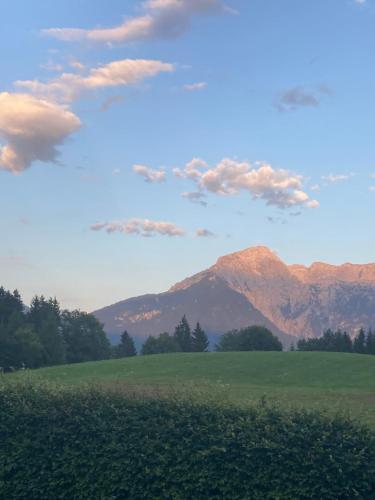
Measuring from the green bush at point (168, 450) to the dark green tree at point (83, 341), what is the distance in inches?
4244

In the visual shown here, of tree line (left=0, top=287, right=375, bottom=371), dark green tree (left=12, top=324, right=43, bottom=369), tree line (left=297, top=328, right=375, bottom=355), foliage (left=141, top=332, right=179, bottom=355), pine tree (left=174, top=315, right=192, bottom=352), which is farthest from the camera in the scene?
pine tree (left=174, top=315, right=192, bottom=352)

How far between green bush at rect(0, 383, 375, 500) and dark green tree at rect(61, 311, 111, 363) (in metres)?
108

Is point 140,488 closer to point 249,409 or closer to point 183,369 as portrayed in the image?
point 249,409

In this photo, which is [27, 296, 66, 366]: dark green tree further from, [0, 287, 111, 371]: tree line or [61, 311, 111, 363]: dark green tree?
[61, 311, 111, 363]: dark green tree

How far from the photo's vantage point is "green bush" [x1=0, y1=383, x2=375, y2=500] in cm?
1271

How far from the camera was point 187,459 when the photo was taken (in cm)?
1355

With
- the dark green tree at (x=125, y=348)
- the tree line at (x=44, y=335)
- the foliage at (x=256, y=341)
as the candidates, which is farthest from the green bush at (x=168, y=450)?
the dark green tree at (x=125, y=348)

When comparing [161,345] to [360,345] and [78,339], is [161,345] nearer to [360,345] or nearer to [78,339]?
[78,339]

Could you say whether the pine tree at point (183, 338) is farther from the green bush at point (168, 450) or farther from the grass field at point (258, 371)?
the green bush at point (168, 450)

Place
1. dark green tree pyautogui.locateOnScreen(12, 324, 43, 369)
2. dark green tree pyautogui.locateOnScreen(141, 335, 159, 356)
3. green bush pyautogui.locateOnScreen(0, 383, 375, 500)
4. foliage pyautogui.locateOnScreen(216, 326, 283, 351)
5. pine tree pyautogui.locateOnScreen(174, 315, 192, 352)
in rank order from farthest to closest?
pine tree pyautogui.locateOnScreen(174, 315, 192, 352) < dark green tree pyautogui.locateOnScreen(141, 335, 159, 356) < foliage pyautogui.locateOnScreen(216, 326, 283, 351) < dark green tree pyautogui.locateOnScreen(12, 324, 43, 369) < green bush pyautogui.locateOnScreen(0, 383, 375, 500)

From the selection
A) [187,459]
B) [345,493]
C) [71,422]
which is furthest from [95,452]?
[345,493]

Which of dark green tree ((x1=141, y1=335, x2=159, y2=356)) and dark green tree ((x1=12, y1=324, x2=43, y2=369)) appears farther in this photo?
dark green tree ((x1=141, y1=335, x2=159, y2=356))

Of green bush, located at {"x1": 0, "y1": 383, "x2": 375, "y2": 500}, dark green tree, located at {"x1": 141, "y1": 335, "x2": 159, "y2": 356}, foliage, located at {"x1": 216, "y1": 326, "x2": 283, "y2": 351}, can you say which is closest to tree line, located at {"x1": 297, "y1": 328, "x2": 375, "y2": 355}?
foliage, located at {"x1": 216, "y1": 326, "x2": 283, "y2": 351}

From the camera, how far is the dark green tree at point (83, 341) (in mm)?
122000
